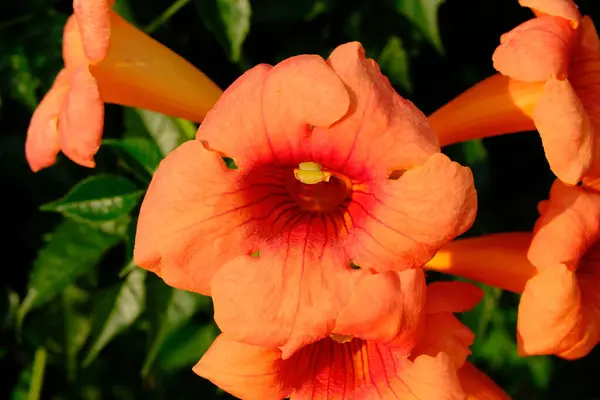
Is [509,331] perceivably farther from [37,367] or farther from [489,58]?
[37,367]

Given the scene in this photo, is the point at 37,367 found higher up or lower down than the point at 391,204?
lower down

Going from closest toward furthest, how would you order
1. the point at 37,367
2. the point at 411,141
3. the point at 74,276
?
the point at 411,141
the point at 74,276
the point at 37,367

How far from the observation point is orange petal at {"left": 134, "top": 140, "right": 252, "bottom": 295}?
210 centimetres

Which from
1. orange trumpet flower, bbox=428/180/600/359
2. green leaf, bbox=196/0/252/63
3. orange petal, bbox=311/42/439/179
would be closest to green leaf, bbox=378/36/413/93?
green leaf, bbox=196/0/252/63

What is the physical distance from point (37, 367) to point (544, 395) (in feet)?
8.36

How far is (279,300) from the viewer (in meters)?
2.07

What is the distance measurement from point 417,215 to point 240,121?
54 centimetres

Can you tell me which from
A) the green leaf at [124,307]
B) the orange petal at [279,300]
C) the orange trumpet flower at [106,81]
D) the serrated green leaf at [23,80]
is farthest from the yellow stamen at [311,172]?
the serrated green leaf at [23,80]

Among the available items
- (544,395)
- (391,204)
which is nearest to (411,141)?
(391,204)

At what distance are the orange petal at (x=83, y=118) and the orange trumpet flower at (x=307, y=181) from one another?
0.27 m

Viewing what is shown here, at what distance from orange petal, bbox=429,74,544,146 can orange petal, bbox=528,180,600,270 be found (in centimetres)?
26

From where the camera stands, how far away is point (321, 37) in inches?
130

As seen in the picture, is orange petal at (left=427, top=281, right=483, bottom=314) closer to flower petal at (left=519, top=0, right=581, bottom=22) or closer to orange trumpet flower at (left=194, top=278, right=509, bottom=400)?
orange trumpet flower at (left=194, top=278, right=509, bottom=400)

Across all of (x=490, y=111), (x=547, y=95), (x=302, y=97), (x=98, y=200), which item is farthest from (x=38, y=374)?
(x=547, y=95)
